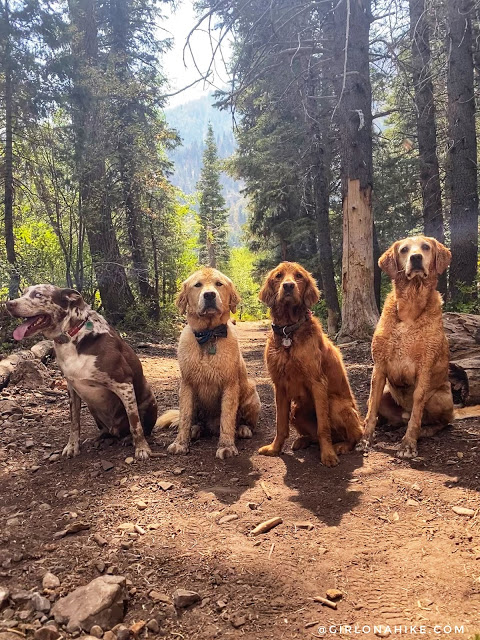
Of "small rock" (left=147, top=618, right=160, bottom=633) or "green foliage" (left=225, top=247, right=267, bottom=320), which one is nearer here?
"small rock" (left=147, top=618, right=160, bottom=633)

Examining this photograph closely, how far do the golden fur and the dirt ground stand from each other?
0.92 feet

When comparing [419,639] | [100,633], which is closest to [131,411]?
[100,633]

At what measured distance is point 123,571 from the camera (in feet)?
8.04

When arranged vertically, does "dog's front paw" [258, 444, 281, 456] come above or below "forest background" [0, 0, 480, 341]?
below

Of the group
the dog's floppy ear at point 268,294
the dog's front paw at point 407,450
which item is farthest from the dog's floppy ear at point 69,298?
the dog's front paw at point 407,450

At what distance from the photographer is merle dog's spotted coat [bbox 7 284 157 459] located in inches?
165

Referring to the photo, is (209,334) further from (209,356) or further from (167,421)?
(167,421)

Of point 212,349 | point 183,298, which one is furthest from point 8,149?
point 212,349

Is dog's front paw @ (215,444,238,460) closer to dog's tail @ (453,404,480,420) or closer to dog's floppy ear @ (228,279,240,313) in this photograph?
dog's floppy ear @ (228,279,240,313)

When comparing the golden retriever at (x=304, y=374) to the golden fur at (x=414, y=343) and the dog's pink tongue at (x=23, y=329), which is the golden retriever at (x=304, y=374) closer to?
the golden fur at (x=414, y=343)

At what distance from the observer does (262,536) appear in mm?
2824

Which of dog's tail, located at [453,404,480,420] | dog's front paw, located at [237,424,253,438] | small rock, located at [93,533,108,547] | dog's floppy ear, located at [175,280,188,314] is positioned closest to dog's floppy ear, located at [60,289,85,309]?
dog's floppy ear, located at [175,280,188,314]

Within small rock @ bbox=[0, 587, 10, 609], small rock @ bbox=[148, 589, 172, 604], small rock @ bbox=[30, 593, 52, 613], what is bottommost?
small rock @ bbox=[148, 589, 172, 604]

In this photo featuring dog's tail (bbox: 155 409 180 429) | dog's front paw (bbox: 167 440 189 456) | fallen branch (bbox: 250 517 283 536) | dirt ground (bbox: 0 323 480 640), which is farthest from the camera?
dog's tail (bbox: 155 409 180 429)
